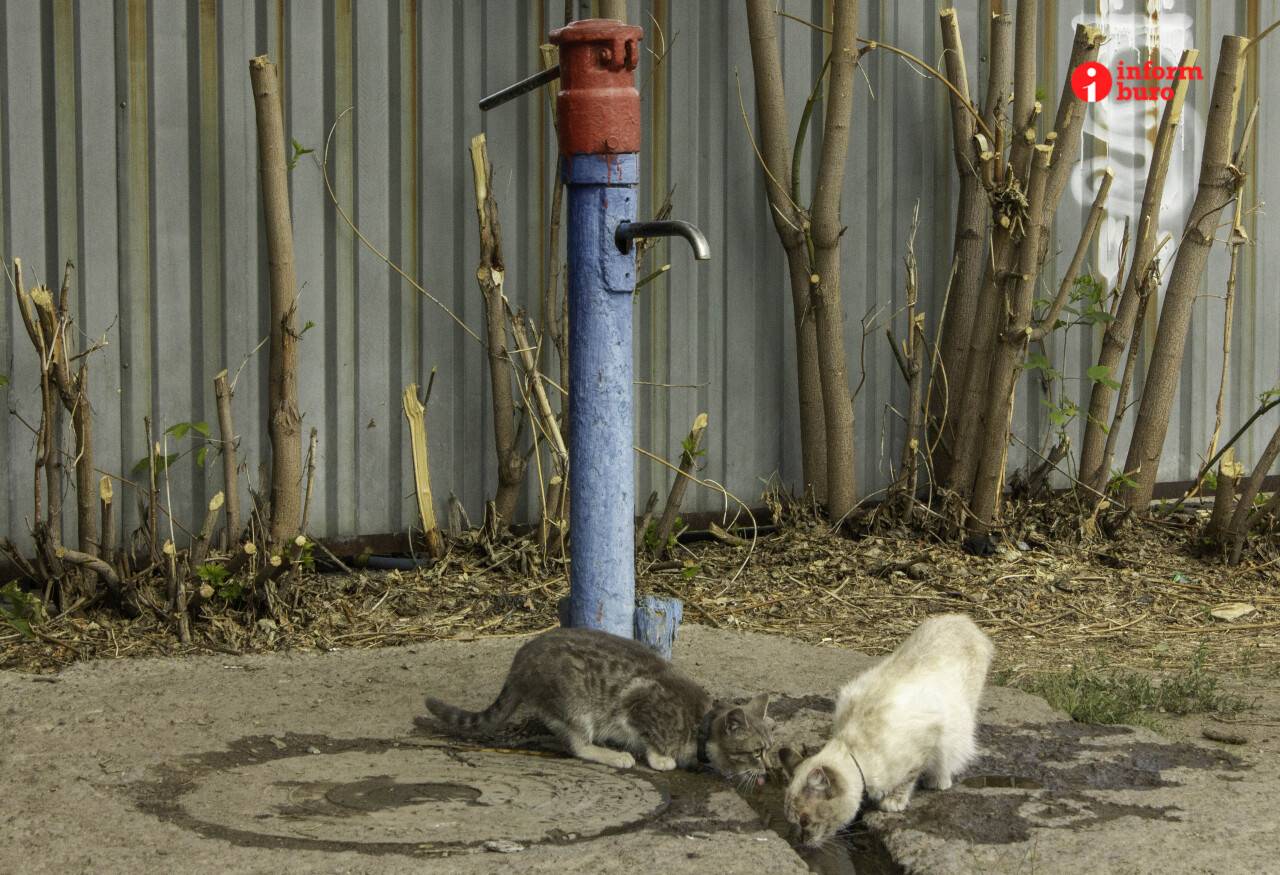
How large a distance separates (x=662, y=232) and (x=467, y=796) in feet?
5.71

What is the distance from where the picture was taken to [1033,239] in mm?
7211

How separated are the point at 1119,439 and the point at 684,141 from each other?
3050 mm

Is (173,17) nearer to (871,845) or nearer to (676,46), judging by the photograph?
(676,46)

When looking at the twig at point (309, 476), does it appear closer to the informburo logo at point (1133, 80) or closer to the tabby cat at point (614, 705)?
the tabby cat at point (614, 705)

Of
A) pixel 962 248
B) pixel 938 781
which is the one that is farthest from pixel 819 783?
pixel 962 248

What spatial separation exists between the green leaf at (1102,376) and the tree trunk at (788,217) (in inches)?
54.2

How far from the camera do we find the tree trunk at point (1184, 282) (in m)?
7.54

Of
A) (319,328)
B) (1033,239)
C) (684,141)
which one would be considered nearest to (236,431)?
(319,328)

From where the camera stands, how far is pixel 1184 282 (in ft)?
25.4

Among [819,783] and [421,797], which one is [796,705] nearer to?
[819,783]

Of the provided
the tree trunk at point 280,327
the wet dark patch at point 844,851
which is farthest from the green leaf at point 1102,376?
the wet dark patch at point 844,851

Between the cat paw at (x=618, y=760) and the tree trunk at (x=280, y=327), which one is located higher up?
the tree trunk at (x=280, y=327)

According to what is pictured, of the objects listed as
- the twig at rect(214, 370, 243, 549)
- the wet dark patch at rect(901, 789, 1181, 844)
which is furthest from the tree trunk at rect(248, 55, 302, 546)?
the wet dark patch at rect(901, 789, 1181, 844)

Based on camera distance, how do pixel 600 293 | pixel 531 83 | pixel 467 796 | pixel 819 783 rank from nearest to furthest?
1. pixel 819 783
2. pixel 467 796
3. pixel 600 293
4. pixel 531 83
